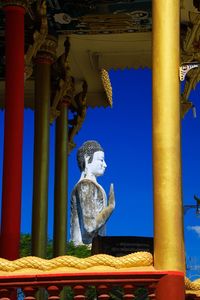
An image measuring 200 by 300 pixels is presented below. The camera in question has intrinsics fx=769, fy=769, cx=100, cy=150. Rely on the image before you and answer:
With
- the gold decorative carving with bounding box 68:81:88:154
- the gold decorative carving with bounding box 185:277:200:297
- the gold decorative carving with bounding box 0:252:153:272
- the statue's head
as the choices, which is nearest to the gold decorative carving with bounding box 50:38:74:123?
the gold decorative carving with bounding box 68:81:88:154

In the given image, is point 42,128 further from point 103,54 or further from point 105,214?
point 105,214

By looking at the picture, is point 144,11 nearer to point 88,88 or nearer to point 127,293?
point 88,88

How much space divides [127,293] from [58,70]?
6.53 m

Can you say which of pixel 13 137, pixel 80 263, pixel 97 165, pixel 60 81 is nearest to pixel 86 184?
pixel 97 165

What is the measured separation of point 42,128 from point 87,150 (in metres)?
17.3

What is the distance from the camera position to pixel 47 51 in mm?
10406

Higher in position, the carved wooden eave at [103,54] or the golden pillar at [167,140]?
the carved wooden eave at [103,54]

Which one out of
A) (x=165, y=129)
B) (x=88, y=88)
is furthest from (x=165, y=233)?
(x=88, y=88)

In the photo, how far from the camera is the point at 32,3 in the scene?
9.29 meters

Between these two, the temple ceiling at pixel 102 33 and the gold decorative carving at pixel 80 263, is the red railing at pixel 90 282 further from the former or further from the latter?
the temple ceiling at pixel 102 33

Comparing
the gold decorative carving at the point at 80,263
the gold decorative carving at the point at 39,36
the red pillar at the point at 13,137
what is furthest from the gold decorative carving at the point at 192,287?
the gold decorative carving at the point at 39,36

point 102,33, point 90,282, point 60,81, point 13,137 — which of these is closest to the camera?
point 90,282

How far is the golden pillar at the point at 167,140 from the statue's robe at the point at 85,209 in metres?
21.3

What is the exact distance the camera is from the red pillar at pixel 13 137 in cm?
786
